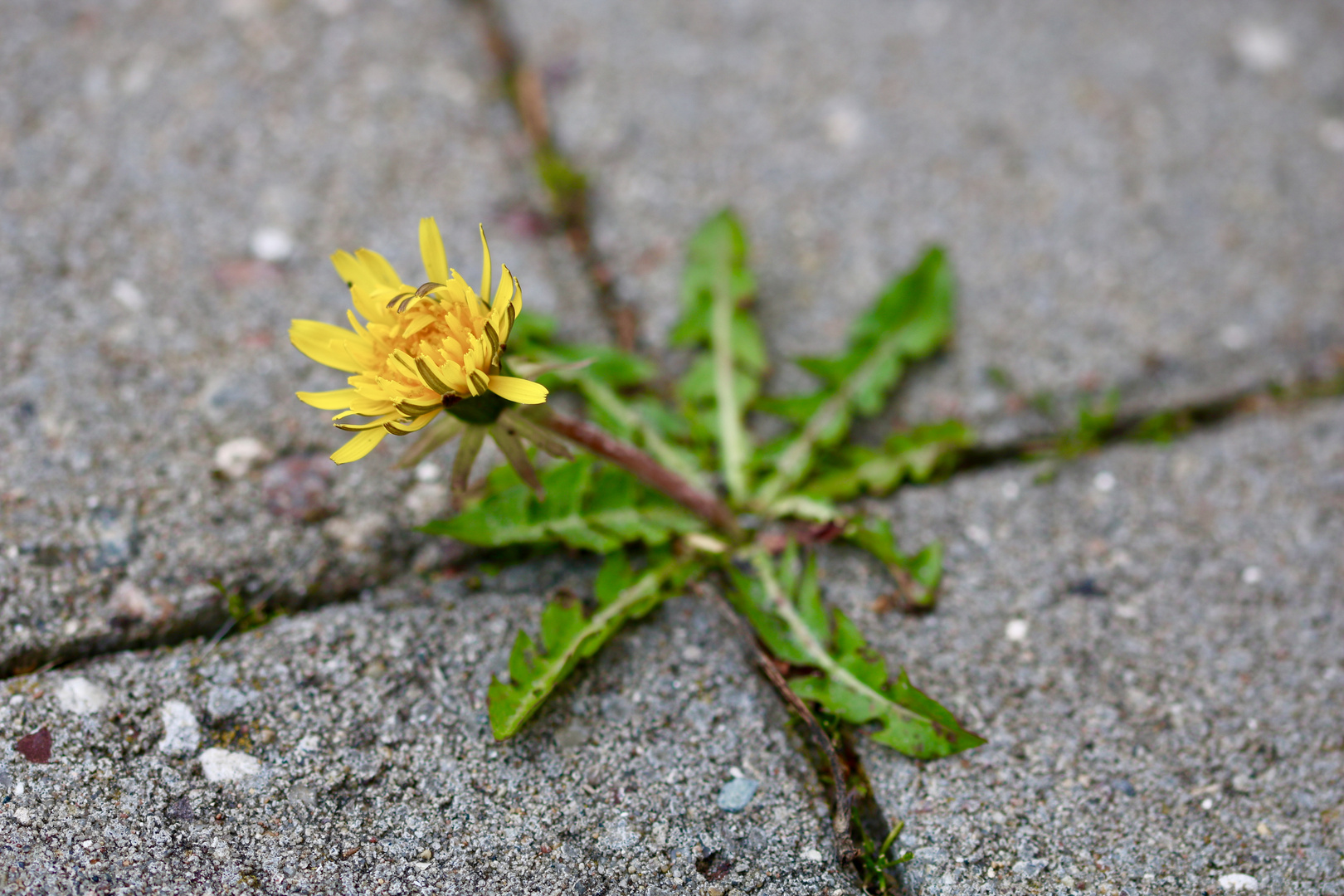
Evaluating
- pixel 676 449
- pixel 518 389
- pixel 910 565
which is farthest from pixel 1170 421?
pixel 518 389

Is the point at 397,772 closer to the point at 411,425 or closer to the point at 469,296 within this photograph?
the point at 411,425

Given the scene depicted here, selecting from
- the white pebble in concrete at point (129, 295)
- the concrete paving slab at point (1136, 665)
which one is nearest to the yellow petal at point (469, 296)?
the concrete paving slab at point (1136, 665)

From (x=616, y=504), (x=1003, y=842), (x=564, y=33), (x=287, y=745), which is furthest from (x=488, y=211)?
(x=1003, y=842)

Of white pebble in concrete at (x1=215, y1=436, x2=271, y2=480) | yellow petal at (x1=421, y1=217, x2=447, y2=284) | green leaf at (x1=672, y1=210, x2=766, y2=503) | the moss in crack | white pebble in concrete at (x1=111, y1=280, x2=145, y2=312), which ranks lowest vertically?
the moss in crack

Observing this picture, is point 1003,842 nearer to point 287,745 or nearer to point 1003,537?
point 1003,537

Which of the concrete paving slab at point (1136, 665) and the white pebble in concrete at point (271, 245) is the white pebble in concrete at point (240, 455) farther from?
the concrete paving slab at point (1136, 665)

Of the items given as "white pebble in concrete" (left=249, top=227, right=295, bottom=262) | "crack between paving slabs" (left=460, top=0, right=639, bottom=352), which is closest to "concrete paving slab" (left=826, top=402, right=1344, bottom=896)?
"crack between paving slabs" (left=460, top=0, right=639, bottom=352)

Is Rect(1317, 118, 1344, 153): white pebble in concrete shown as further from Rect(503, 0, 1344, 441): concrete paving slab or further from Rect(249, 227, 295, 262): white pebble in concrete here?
Rect(249, 227, 295, 262): white pebble in concrete

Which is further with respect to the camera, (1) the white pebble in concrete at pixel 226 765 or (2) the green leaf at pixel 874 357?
(2) the green leaf at pixel 874 357
